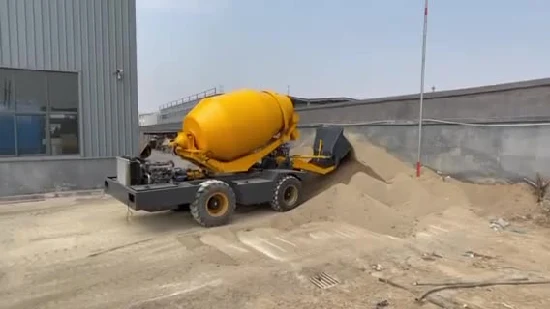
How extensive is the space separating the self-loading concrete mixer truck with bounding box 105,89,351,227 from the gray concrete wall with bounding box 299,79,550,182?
5.33 feet

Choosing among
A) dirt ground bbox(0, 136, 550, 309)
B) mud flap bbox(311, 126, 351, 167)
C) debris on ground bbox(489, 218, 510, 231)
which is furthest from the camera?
mud flap bbox(311, 126, 351, 167)

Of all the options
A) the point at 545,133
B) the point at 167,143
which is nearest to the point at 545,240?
the point at 545,133

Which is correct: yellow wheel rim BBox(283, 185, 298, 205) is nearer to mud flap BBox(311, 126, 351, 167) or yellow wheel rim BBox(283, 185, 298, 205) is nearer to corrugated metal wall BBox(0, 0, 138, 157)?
mud flap BBox(311, 126, 351, 167)

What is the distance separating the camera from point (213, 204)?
7410mm

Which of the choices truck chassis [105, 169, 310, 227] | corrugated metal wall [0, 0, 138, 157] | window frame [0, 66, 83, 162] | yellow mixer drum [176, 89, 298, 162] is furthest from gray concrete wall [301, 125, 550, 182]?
window frame [0, 66, 83, 162]

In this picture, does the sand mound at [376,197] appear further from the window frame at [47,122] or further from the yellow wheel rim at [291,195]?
the window frame at [47,122]

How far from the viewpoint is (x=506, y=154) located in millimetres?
7605

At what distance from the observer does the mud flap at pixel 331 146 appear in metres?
9.44

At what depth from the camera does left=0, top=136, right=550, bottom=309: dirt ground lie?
430 cm

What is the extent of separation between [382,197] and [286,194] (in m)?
1.97

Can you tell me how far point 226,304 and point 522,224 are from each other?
522 cm

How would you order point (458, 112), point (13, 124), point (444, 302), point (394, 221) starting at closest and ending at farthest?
1. point (444, 302)
2. point (394, 221)
3. point (458, 112)
4. point (13, 124)

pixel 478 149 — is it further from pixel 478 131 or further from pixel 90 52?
pixel 90 52

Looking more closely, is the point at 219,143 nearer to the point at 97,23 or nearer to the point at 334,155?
the point at 334,155
